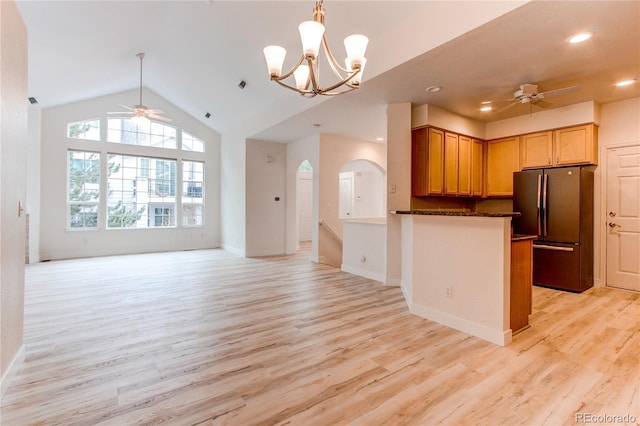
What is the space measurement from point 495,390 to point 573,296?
3067 millimetres

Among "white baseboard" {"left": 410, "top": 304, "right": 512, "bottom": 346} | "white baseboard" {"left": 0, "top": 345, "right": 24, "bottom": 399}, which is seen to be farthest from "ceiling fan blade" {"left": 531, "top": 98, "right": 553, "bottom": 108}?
"white baseboard" {"left": 0, "top": 345, "right": 24, "bottom": 399}

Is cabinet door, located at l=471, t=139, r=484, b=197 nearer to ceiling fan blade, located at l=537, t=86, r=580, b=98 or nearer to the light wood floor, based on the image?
ceiling fan blade, located at l=537, t=86, r=580, b=98

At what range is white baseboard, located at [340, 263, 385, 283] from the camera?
471 cm

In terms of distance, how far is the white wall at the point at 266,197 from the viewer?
696 centimetres

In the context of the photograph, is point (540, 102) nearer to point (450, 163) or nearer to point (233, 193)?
point (450, 163)

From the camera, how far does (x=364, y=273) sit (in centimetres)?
502

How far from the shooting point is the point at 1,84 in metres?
1.82

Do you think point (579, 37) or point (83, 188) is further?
point (83, 188)

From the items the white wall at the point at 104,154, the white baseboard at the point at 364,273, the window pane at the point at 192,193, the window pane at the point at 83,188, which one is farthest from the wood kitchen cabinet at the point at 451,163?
the window pane at the point at 83,188

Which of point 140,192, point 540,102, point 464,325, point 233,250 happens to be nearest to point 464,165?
point 540,102

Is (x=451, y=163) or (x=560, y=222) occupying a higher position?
(x=451, y=163)

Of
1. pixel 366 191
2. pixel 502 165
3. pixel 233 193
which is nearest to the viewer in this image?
pixel 502 165

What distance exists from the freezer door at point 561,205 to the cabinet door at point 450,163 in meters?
1.23

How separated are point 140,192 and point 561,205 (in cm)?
867
